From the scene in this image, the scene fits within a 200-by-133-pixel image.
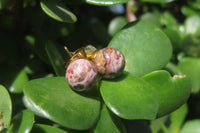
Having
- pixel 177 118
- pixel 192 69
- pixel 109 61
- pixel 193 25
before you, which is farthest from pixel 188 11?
pixel 109 61

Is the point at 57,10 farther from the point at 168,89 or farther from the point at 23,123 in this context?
the point at 168,89

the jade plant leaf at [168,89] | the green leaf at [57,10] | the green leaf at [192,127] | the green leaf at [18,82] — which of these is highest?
the green leaf at [57,10]

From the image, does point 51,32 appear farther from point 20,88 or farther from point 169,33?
point 169,33

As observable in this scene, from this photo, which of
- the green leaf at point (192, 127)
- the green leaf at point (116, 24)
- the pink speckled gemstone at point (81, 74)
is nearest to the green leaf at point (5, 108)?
the pink speckled gemstone at point (81, 74)

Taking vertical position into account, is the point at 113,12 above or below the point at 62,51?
below

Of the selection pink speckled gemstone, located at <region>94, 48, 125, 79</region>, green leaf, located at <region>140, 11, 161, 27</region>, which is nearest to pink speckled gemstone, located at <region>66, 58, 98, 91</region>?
pink speckled gemstone, located at <region>94, 48, 125, 79</region>

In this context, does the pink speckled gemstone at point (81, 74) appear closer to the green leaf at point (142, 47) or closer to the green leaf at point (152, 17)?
the green leaf at point (142, 47)

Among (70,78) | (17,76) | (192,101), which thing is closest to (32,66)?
(17,76)
